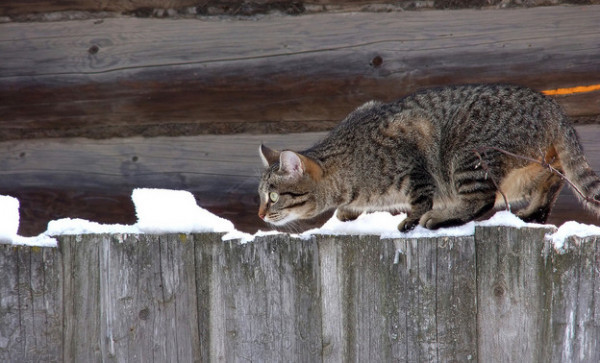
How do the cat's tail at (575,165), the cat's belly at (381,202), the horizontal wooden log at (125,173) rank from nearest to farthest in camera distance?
the cat's tail at (575,165) → the cat's belly at (381,202) → the horizontal wooden log at (125,173)

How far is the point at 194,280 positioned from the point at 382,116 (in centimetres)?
142

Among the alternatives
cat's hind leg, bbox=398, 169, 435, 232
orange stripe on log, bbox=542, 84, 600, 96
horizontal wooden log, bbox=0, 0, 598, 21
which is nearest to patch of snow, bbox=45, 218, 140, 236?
cat's hind leg, bbox=398, 169, 435, 232

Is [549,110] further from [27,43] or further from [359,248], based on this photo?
[27,43]

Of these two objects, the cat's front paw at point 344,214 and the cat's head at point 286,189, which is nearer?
the cat's head at point 286,189

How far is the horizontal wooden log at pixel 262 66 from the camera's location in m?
4.07

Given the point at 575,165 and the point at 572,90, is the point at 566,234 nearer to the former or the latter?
the point at 575,165

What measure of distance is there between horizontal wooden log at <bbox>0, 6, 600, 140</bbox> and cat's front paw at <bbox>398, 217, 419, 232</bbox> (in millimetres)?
891

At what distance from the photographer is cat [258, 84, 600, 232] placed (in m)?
3.46

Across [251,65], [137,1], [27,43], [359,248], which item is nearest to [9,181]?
[27,43]

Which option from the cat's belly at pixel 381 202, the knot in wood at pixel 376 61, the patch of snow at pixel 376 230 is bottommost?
the patch of snow at pixel 376 230

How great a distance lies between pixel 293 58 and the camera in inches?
166

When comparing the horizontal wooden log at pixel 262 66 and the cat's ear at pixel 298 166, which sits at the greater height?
the horizontal wooden log at pixel 262 66

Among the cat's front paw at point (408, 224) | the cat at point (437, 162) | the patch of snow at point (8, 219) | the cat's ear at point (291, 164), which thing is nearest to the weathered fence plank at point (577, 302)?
the cat at point (437, 162)

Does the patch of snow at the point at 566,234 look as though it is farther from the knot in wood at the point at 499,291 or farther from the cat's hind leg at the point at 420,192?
the cat's hind leg at the point at 420,192
